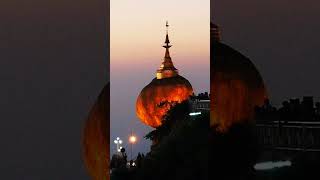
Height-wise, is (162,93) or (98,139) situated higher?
(162,93)

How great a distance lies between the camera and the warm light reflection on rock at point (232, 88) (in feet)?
14.9

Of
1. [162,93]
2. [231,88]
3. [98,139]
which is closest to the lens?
[98,139]

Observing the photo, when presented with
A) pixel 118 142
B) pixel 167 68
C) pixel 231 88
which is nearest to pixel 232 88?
pixel 231 88

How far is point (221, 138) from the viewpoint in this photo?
4.49 m

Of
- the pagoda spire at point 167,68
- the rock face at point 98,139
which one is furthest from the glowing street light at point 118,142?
the pagoda spire at point 167,68

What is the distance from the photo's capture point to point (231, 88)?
4.95 meters

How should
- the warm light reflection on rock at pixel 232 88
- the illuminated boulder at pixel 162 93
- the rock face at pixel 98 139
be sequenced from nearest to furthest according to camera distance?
the rock face at pixel 98 139 → the warm light reflection on rock at pixel 232 88 → the illuminated boulder at pixel 162 93

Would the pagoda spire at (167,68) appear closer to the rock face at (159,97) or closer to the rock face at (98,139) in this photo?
the rock face at (159,97)

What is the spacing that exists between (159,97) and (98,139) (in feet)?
3.46

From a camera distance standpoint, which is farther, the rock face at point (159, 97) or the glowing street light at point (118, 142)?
the rock face at point (159, 97)

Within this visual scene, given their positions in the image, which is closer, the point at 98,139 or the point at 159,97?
the point at 98,139

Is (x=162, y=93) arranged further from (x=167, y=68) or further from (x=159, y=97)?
(x=167, y=68)

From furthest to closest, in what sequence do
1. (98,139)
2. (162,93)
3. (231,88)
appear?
(162,93) < (231,88) < (98,139)

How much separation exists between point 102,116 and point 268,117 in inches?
50.4
